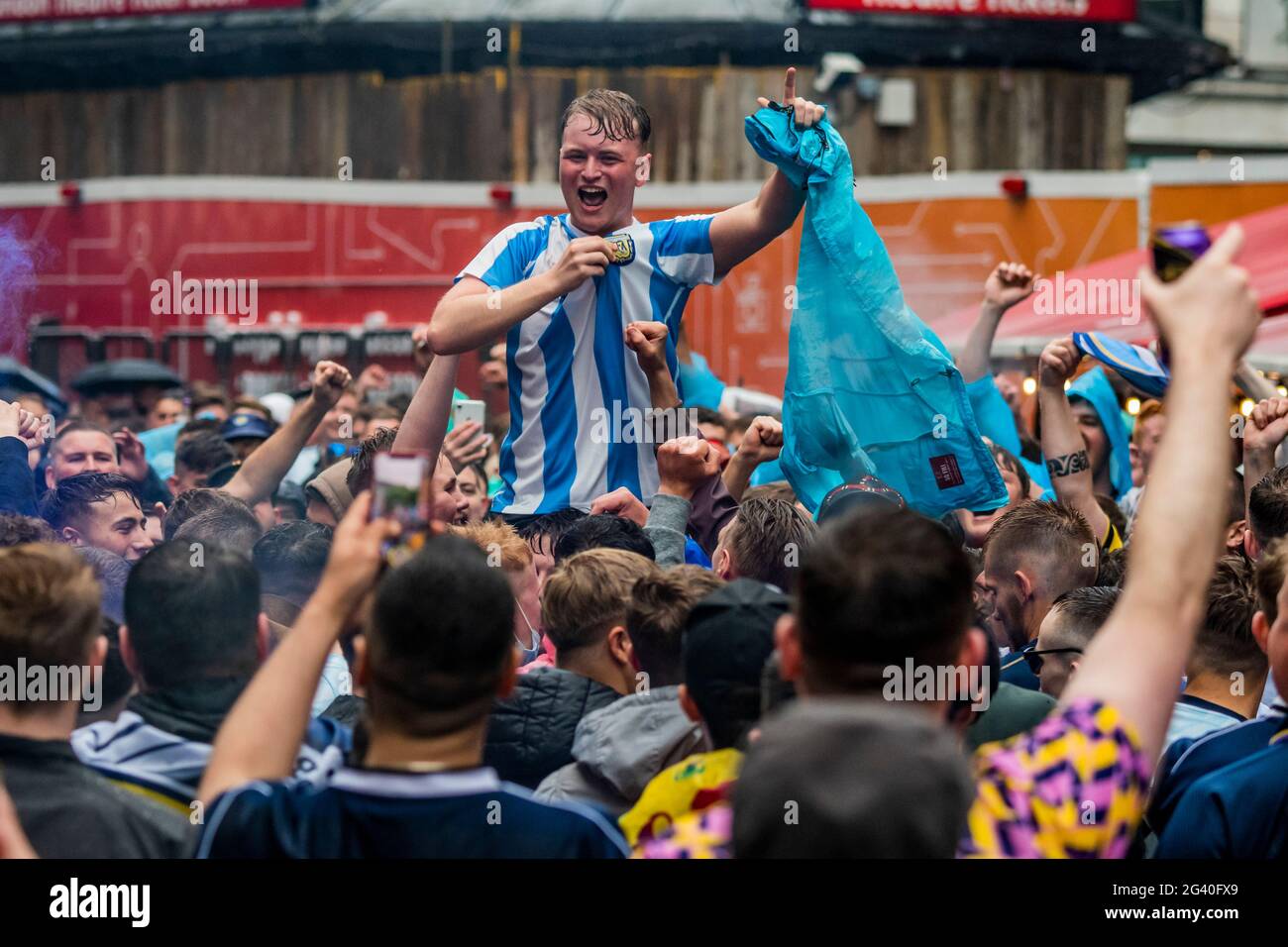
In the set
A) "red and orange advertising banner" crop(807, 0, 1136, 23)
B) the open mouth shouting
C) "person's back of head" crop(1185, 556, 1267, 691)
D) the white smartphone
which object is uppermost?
"red and orange advertising banner" crop(807, 0, 1136, 23)

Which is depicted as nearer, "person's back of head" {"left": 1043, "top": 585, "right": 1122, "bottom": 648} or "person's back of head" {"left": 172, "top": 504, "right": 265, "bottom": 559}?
"person's back of head" {"left": 1043, "top": 585, "right": 1122, "bottom": 648}

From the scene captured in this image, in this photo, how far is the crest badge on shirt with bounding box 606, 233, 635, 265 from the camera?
4.38 metres

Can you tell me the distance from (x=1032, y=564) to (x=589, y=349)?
4.79ft

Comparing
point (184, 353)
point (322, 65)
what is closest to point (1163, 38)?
point (322, 65)

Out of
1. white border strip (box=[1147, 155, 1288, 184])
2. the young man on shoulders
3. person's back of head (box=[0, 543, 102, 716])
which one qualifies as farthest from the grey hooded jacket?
white border strip (box=[1147, 155, 1288, 184])

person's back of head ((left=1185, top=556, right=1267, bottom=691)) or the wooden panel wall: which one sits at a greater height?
the wooden panel wall

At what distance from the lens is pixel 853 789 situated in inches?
60.5

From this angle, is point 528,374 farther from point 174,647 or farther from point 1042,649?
point 174,647

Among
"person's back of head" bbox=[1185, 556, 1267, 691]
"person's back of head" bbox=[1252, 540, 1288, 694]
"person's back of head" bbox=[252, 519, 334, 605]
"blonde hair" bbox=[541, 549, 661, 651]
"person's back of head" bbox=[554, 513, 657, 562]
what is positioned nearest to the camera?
"person's back of head" bbox=[1252, 540, 1288, 694]

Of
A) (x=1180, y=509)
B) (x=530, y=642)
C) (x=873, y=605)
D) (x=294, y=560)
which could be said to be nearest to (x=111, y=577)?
(x=294, y=560)

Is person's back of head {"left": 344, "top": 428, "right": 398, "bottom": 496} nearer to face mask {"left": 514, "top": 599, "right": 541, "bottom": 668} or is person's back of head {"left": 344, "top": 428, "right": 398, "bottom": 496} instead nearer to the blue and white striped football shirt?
the blue and white striped football shirt
